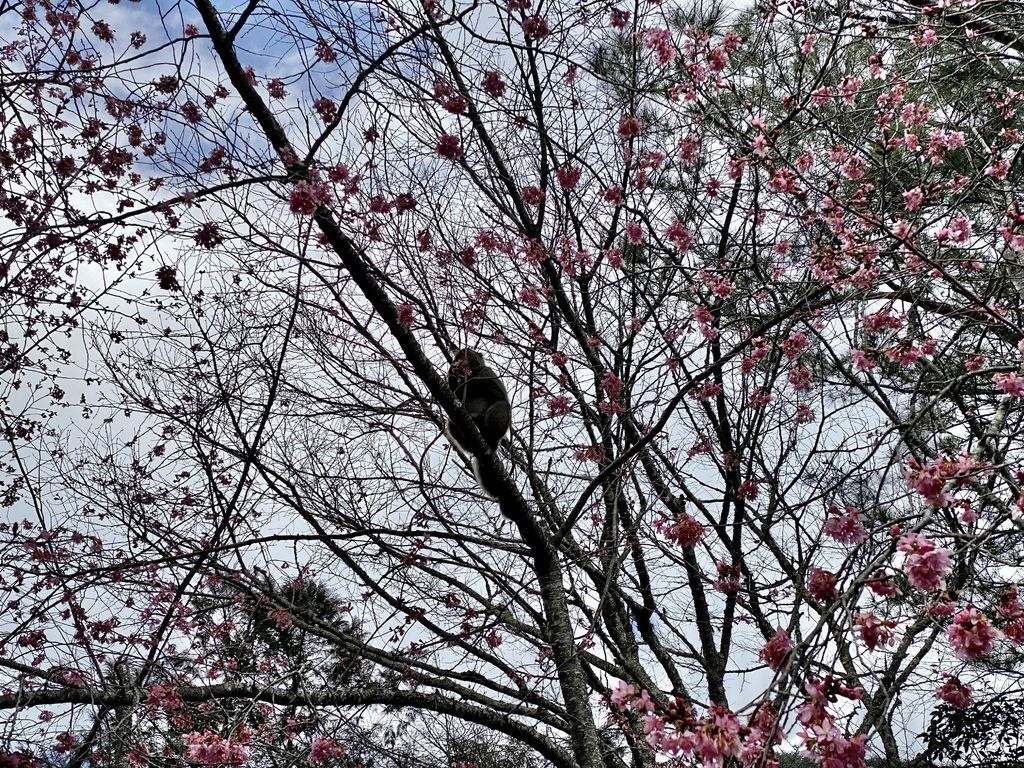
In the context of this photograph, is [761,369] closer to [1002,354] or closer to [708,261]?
[708,261]

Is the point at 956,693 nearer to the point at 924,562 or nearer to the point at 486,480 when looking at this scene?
the point at 924,562

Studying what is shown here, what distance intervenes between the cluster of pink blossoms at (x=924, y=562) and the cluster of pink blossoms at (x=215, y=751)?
3.02 meters

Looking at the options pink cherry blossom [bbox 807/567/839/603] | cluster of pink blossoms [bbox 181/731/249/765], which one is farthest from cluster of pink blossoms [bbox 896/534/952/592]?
cluster of pink blossoms [bbox 181/731/249/765]

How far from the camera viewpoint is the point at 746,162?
17.1 ft

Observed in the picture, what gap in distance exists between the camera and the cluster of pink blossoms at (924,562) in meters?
2.24

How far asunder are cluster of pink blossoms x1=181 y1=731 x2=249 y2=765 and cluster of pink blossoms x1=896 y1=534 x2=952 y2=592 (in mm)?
3019

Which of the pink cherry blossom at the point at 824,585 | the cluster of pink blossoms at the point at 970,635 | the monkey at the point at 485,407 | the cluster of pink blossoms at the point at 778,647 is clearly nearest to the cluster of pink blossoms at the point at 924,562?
the cluster of pink blossoms at the point at 970,635

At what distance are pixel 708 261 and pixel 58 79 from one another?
4.95m

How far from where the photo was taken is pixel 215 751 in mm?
3533

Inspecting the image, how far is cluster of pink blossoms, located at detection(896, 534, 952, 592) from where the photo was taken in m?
2.24

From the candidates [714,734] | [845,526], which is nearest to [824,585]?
[845,526]

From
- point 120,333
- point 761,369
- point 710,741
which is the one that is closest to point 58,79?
point 120,333

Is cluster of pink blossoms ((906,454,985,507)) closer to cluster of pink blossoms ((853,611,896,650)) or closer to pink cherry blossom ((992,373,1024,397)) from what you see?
cluster of pink blossoms ((853,611,896,650))

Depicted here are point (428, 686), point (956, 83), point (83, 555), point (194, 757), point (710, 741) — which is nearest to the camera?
point (710, 741)
